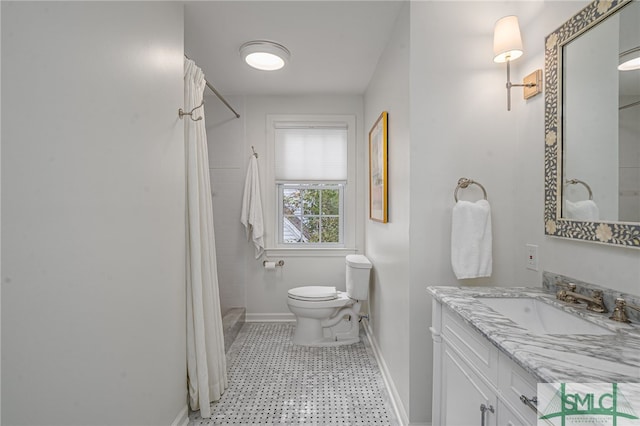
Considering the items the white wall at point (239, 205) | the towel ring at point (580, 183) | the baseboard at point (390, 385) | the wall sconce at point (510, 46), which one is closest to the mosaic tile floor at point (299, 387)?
the baseboard at point (390, 385)

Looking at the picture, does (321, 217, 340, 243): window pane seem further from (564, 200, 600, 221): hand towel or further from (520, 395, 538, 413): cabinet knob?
(520, 395, 538, 413): cabinet knob

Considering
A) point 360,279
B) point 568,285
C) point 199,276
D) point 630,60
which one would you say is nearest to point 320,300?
point 360,279

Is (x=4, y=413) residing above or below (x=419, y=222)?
below

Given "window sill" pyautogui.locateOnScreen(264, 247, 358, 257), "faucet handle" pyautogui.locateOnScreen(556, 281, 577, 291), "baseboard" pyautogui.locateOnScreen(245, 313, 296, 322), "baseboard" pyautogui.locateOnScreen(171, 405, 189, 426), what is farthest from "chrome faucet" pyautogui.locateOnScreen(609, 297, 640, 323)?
"baseboard" pyautogui.locateOnScreen(245, 313, 296, 322)

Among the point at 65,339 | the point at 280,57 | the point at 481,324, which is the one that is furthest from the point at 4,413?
the point at 280,57

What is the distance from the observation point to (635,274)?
1080 mm

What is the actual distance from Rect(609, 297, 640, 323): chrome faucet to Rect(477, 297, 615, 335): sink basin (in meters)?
0.11

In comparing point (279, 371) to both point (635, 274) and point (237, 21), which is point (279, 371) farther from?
point (237, 21)

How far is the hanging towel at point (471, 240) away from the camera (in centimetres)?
159

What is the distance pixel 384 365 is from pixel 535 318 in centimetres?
127

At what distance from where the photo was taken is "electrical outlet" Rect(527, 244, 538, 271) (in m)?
1.59

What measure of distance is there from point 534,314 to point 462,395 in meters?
0.46

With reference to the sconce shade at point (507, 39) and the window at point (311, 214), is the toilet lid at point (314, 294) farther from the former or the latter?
the sconce shade at point (507, 39)

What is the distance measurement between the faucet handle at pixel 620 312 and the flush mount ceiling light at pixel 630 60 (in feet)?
2.63
